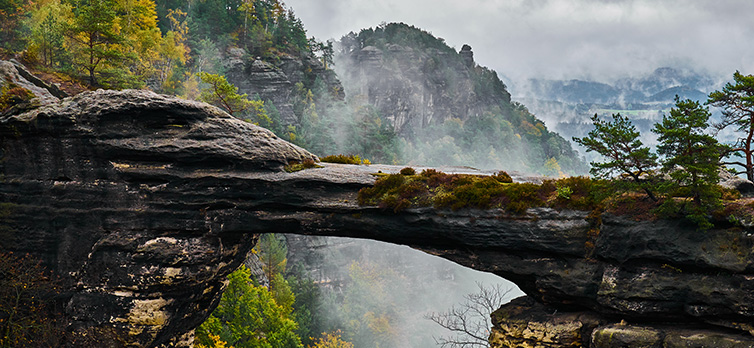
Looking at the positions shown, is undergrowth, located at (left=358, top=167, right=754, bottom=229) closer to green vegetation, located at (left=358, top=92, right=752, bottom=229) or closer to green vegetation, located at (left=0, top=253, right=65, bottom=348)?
green vegetation, located at (left=358, top=92, right=752, bottom=229)

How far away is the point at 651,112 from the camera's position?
199875 millimetres

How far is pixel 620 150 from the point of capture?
9766 mm

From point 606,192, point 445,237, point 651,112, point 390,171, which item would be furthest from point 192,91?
point 651,112

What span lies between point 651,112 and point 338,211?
234901mm

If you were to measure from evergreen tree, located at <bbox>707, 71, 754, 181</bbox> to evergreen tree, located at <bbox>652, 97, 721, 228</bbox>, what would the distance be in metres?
1.07

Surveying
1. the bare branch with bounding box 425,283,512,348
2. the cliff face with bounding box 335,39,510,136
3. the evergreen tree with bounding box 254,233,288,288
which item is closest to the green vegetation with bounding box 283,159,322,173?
the bare branch with bounding box 425,283,512,348

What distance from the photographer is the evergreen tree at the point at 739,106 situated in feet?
31.5

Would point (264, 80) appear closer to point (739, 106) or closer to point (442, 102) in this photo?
point (739, 106)

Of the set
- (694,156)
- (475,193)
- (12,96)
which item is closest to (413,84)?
(12,96)

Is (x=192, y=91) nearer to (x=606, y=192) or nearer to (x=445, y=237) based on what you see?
(x=445, y=237)

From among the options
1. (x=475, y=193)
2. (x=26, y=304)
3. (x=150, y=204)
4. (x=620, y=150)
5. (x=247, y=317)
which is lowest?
(x=247, y=317)

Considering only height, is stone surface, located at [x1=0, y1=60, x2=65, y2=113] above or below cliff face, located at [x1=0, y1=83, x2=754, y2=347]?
above

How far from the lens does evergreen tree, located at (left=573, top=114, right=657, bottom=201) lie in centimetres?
945

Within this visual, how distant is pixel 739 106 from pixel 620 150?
10.7 feet
